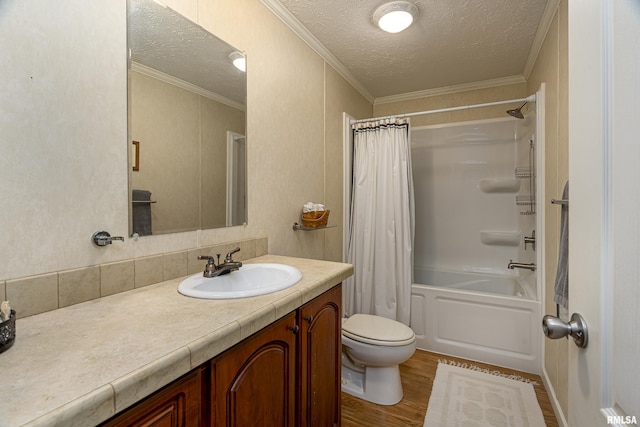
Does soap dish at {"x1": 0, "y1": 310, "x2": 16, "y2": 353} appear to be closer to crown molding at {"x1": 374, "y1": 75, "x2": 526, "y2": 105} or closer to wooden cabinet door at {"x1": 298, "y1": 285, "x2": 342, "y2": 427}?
wooden cabinet door at {"x1": 298, "y1": 285, "x2": 342, "y2": 427}

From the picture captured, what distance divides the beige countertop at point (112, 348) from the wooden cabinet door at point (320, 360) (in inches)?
7.3

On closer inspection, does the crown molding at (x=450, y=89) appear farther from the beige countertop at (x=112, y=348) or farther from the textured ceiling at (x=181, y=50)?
the beige countertop at (x=112, y=348)

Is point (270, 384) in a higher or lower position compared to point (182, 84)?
lower

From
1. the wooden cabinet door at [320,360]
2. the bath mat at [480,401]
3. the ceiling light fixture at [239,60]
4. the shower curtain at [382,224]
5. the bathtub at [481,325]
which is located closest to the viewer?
the wooden cabinet door at [320,360]

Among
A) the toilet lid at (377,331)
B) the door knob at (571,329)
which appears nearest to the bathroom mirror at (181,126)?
the toilet lid at (377,331)

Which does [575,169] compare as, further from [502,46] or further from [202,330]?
[502,46]

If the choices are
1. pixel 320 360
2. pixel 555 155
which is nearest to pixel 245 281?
pixel 320 360

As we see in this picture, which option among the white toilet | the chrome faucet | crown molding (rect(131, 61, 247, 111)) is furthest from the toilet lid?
crown molding (rect(131, 61, 247, 111))

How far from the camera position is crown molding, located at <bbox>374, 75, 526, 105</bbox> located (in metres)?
2.92

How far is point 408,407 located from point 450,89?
9.54 ft

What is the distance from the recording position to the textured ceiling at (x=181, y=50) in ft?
3.74

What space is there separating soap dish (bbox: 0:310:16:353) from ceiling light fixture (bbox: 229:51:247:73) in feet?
4.44

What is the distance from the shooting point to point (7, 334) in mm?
627

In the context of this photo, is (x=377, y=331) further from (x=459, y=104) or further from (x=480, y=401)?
(x=459, y=104)
